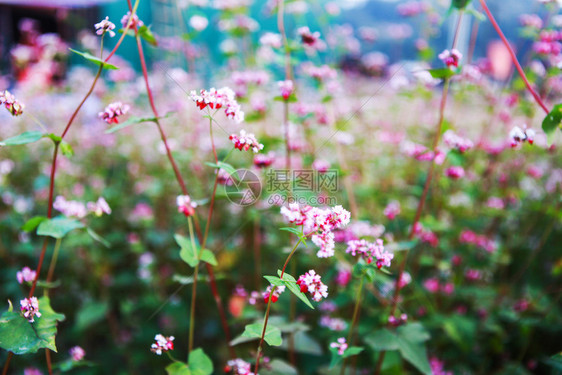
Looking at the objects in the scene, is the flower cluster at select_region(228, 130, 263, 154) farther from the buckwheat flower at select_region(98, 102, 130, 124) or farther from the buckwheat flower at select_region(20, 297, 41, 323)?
the buckwheat flower at select_region(20, 297, 41, 323)

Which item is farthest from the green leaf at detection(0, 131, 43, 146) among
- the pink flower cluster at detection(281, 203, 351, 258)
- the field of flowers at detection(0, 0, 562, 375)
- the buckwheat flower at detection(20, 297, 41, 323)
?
→ the pink flower cluster at detection(281, 203, 351, 258)

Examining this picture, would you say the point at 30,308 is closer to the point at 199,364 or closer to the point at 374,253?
the point at 199,364

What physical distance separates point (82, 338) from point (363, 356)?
6.80 ft

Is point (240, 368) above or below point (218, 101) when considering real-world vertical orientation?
below

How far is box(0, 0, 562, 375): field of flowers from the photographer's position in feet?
5.78

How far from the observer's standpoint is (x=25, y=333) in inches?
52.5

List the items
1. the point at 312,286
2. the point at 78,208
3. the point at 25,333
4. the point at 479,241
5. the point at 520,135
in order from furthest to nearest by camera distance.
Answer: the point at 479,241 → the point at 78,208 → the point at 520,135 → the point at 25,333 → the point at 312,286

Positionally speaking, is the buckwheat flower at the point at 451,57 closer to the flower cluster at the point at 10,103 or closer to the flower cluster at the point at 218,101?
the flower cluster at the point at 218,101

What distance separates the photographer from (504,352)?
8.49ft

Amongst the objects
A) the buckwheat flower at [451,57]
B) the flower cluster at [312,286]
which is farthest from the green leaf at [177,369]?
the buckwheat flower at [451,57]

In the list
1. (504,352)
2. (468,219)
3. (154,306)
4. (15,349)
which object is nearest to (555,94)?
(468,219)

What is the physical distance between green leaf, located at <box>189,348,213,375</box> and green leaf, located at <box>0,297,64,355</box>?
53cm

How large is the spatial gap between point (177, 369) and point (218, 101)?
1.09 metres

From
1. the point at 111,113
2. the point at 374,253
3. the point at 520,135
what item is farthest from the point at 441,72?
the point at 111,113
